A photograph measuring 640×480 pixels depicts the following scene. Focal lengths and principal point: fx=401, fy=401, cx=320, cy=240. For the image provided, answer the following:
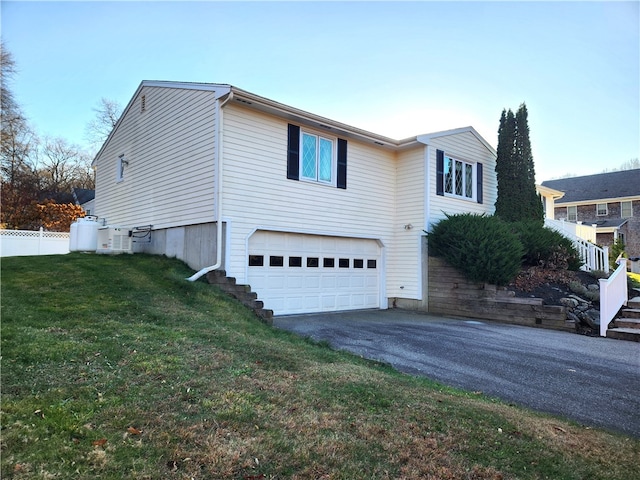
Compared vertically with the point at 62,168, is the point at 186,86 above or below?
below

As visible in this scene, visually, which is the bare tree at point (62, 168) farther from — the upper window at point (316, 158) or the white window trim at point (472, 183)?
the white window trim at point (472, 183)

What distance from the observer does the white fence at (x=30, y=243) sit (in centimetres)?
1568

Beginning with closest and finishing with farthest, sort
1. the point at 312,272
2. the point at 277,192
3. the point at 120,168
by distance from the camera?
the point at 277,192, the point at 312,272, the point at 120,168

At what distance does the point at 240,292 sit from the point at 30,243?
1287cm

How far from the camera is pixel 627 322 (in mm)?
8867

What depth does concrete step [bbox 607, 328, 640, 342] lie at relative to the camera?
820 cm

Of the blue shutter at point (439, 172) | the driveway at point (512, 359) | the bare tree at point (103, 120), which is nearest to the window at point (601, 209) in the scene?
the blue shutter at point (439, 172)

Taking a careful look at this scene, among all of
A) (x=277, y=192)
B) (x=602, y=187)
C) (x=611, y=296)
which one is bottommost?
(x=611, y=296)

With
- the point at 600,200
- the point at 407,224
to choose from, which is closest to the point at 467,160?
the point at 407,224

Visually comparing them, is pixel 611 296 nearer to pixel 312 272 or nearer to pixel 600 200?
pixel 312 272

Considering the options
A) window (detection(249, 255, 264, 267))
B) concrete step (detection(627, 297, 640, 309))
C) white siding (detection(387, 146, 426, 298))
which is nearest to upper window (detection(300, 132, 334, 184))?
window (detection(249, 255, 264, 267))

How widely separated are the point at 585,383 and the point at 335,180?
24.9 ft

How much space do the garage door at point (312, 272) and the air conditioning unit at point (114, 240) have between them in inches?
185

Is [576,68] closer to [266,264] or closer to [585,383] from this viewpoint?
[585,383]
